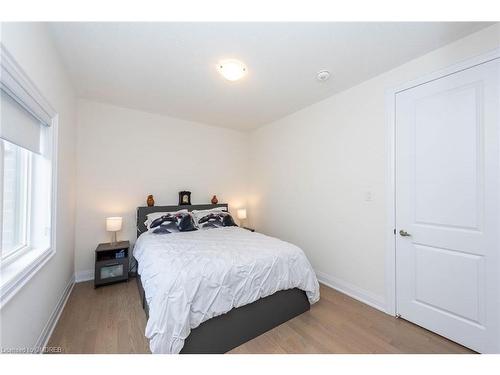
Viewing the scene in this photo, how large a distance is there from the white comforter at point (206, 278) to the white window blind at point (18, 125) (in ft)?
4.19

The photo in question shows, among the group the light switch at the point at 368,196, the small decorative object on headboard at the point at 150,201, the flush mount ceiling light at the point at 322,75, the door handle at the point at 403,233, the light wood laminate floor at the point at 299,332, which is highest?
the flush mount ceiling light at the point at 322,75

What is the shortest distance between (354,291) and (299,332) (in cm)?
101

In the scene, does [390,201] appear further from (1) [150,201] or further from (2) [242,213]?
(1) [150,201]

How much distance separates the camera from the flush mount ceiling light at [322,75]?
84.9 inches

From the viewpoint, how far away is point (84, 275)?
284cm

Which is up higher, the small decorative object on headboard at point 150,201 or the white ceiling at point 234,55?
the white ceiling at point 234,55

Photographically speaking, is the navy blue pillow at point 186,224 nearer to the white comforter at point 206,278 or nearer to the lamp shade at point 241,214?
the white comforter at point 206,278

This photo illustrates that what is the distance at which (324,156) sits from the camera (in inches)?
110

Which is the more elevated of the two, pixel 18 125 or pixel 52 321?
pixel 18 125

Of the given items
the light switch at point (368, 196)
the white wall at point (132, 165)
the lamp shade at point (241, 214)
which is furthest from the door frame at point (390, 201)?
the white wall at point (132, 165)

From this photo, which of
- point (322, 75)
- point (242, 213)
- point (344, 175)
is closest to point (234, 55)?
point (322, 75)

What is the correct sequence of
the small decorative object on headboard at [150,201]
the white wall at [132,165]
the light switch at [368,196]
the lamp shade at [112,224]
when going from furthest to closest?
the small decorative object on headboard at [150,201]
the white wall at [132,165]
the lamp shade at [112,224]
the light switch at [368,196]
